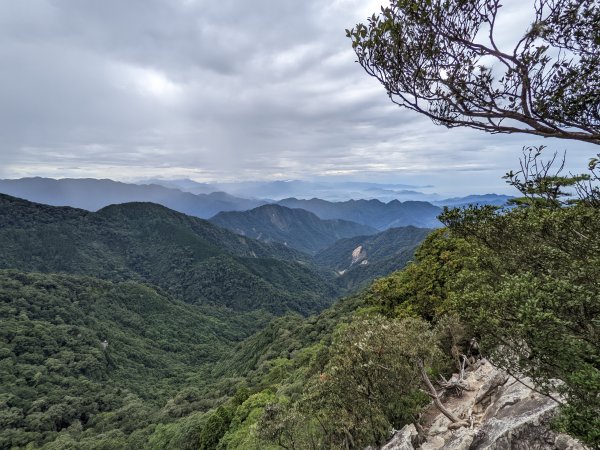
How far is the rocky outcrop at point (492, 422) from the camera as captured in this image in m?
10.1

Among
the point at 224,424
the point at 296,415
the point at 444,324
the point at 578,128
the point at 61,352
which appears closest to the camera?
the point at 578,128

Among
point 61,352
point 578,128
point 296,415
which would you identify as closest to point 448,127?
A: point 578,128

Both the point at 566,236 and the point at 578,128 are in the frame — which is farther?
the point at 566,236

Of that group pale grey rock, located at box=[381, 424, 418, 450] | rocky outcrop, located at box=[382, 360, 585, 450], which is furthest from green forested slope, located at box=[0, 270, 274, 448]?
pale grey rock, located at box=[381, 424, 418, 450]

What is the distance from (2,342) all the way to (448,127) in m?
154

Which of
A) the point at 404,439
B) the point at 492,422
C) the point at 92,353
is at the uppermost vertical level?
the point at 492,422

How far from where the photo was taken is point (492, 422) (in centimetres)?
1180

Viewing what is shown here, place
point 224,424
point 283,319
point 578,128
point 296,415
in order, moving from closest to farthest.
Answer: point 578,128
point 296,415
point 224,424
point 283,319

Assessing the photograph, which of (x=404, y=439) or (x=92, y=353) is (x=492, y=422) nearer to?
(x=404, y=439)

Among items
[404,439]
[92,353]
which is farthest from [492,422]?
[92,353]

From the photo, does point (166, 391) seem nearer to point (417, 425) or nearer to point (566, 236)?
point (417, 425)

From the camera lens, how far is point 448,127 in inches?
376

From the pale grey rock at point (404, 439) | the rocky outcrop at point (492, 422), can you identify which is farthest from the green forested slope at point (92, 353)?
the pale grey rock at point (404, 439)

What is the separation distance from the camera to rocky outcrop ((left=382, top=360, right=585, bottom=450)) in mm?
10109
